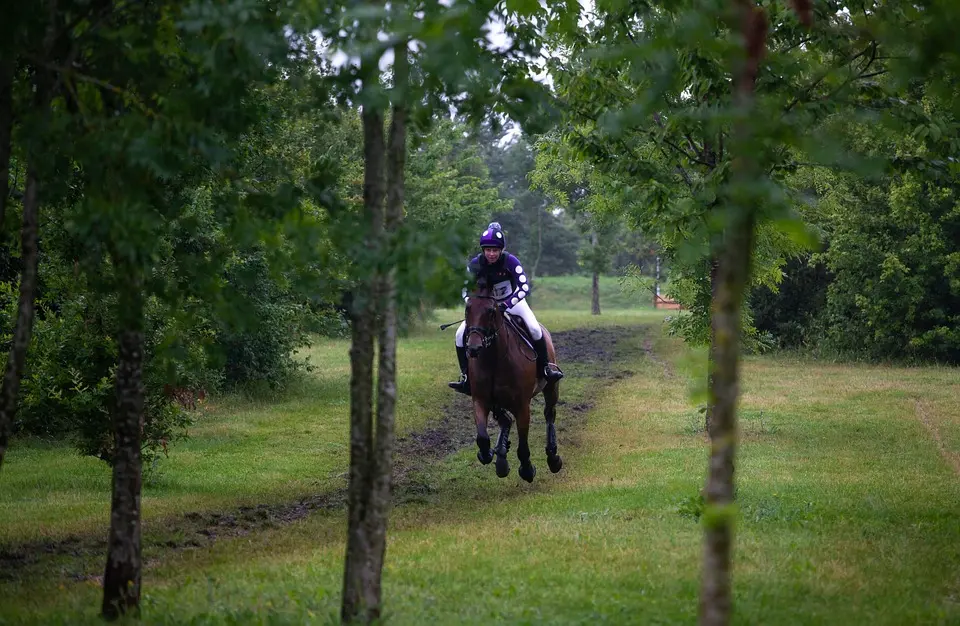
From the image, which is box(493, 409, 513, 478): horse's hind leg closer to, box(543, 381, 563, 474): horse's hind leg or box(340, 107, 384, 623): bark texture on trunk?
box(543, 381, 563, 474): horse's hind leg

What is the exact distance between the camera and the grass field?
8586mm

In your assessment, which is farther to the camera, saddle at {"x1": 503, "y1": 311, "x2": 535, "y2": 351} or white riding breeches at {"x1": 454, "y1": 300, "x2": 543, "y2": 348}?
white riding breeches at {"x1": 454, "y1": 300, "x2": 543, "y2": 348}

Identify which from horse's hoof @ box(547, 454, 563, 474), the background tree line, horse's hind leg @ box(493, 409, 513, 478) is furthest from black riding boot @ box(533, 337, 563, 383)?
the background tree line

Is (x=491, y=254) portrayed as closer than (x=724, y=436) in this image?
No

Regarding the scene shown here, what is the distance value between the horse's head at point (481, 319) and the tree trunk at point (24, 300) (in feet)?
23.1

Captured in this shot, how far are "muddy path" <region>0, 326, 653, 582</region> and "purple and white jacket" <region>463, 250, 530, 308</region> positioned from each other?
3.26 meters

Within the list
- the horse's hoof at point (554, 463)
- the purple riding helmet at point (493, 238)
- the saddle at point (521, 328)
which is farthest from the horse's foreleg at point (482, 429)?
the purple riding helmet at point (493, 238)

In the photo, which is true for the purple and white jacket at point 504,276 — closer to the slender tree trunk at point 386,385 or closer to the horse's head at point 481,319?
the horse's head at point 481,319

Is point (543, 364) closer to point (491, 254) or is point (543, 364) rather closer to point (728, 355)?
point (491, 254)

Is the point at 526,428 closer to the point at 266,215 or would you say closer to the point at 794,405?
the point at 266,215

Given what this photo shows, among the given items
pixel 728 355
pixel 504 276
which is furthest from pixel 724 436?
pixel 504 276

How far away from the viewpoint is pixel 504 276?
16031 mm

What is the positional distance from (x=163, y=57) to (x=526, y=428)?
370 inches

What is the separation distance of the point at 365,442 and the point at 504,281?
28.8 feet
